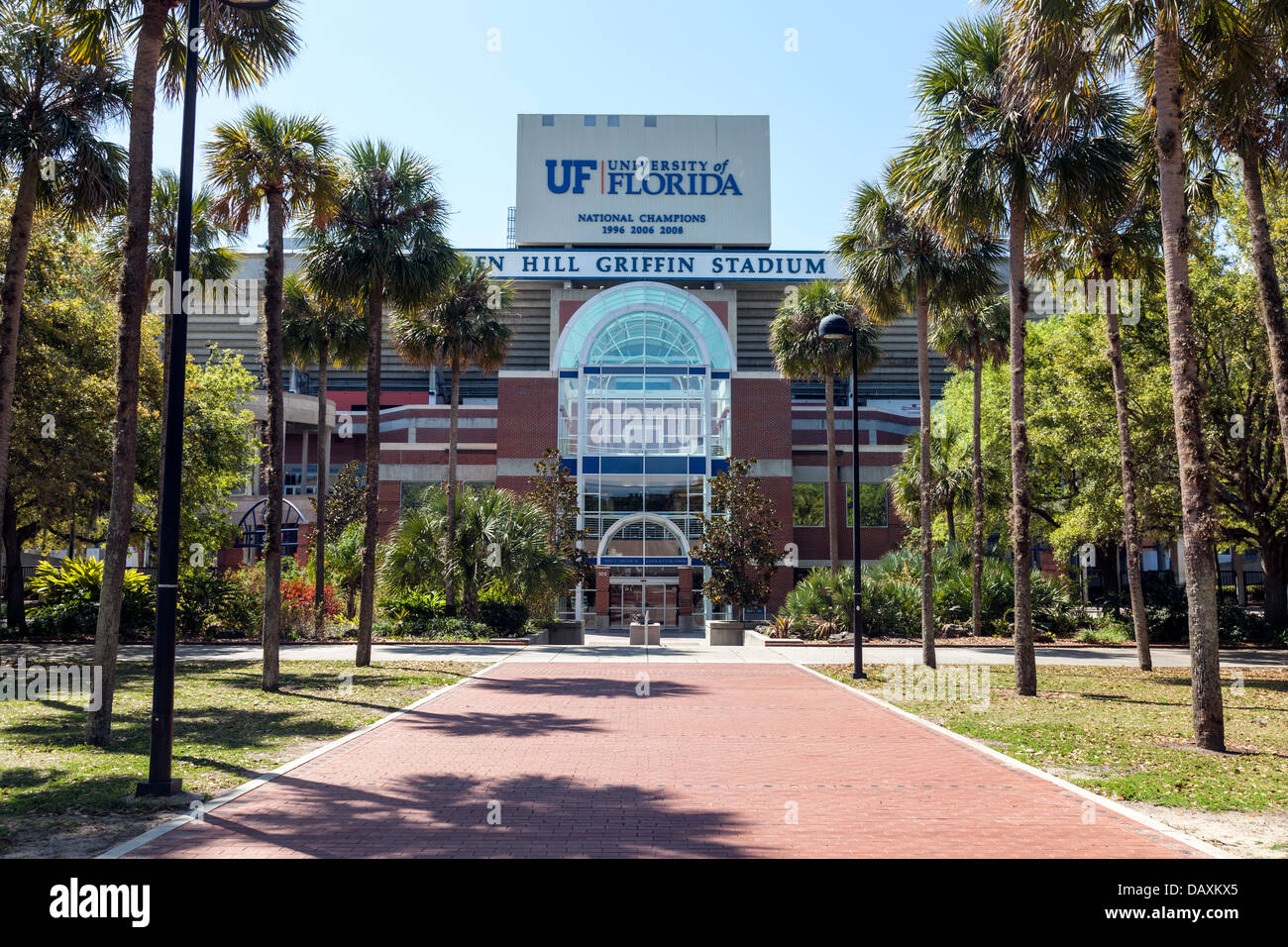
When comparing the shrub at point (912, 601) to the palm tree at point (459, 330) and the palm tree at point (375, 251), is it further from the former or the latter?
the palm tree at point (375, 251)

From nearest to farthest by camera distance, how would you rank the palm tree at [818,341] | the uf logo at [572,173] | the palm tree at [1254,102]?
the palm tree at [1254,102], the palm tree at [818,341], the uf logo at [572,173]

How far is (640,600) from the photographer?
42.9m

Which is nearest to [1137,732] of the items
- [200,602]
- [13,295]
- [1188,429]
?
[1188,429]

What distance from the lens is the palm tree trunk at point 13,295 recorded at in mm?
14219

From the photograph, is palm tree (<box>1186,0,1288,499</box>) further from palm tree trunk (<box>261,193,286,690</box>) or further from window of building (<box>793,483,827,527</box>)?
window of building (<box>793,483,827,527</box>)

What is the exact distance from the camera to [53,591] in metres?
25.8

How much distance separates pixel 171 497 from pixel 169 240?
53.7 ft

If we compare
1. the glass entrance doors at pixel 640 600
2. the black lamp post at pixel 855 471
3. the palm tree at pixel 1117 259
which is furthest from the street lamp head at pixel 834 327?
the glass entrance doors at pixel 640 600

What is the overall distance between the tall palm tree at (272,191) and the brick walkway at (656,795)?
464 centimetres

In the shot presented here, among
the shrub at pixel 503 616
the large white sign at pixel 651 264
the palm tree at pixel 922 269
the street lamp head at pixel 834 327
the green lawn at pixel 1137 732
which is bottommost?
the green lawn at pixel 1137 732

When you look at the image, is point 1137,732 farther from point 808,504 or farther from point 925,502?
point 808,504

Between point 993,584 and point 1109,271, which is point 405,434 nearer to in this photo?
point 993,584

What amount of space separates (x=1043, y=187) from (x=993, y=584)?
16779mm
